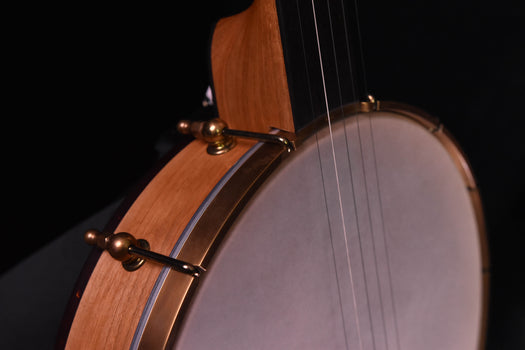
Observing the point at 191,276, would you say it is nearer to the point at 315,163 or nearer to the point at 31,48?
the point at 315,163

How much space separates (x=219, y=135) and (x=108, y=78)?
0.70 feet

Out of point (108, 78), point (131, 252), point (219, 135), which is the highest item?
point (108, 78)

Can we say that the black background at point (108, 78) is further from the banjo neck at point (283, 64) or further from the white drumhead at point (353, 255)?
the white drumhead at point (353, 255)

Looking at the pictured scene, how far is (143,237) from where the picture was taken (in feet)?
1.37

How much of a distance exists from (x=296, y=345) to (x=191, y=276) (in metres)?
0.15

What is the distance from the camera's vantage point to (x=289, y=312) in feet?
1.47

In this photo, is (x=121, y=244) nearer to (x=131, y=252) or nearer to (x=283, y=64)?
(x=131, y=252)

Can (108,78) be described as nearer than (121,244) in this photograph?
No

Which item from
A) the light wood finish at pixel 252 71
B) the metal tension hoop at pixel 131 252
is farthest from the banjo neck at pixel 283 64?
the metal tension hoop at pixel 131 252

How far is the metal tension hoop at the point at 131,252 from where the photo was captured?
36 centimetres

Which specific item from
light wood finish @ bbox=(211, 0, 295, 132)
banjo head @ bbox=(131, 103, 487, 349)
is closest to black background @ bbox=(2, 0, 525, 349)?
light wood finish @ bbox=(211, 0, 295, 132)

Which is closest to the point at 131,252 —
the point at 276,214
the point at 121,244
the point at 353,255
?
the point at 121,244

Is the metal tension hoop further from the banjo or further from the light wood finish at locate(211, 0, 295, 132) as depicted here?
the light wood finish at locate(211, 0, 295, 132)

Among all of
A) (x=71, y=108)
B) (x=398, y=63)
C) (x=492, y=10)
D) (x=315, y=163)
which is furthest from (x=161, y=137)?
(x=492, y=10)
